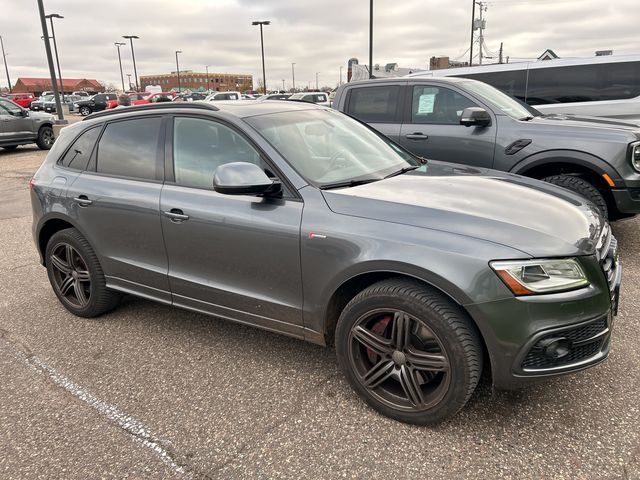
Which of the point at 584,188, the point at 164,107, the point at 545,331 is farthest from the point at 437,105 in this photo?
the point at 545,331

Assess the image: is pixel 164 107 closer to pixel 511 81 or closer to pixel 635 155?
pixel 635 155

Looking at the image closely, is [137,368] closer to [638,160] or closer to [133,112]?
[133,112]

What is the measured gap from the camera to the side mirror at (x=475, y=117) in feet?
16.7

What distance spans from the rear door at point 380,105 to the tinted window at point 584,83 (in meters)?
3.07

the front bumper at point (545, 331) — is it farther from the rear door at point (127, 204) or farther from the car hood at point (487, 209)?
the rear door at point (127, 204)

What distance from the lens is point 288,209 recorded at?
2.75 metres

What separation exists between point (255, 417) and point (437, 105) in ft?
14.0

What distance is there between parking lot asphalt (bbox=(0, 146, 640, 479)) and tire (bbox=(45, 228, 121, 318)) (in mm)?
304

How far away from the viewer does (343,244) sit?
2.53 metres

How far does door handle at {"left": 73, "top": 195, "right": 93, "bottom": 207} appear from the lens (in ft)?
12.0

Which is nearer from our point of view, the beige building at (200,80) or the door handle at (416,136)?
the door handle at (416,136)

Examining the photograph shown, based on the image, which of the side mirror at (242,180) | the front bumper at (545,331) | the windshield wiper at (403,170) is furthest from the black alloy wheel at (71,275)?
the front bumper at (545,331)

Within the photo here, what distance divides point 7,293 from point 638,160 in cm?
606

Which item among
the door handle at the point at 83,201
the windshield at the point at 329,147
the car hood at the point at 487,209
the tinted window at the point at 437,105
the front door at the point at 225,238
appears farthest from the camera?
the tinted window at the point at 437,105
